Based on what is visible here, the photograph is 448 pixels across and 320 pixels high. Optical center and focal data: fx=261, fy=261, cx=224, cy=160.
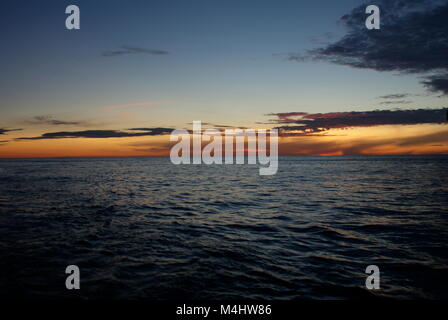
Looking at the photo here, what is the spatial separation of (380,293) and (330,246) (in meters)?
4.15

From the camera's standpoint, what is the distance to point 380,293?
788cm

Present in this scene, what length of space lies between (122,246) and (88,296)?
14.6 feet

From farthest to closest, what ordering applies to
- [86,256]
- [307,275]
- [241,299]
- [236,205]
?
[236,205], [86,256], [307,275], [241,299]

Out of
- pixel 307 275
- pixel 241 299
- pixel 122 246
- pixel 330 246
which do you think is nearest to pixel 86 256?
pixel 122 246

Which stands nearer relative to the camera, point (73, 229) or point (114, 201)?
point (73, 229)

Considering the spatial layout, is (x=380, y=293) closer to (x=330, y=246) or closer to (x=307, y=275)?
(x=307, y=275)

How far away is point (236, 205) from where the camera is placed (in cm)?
2289

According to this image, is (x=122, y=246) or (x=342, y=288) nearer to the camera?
(x=342, y=288)

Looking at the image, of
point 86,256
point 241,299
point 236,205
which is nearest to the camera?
point 241,299
